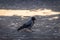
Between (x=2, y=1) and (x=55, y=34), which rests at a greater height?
(x=55, y=34)

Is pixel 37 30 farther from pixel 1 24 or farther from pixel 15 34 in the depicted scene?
pixel 1 24

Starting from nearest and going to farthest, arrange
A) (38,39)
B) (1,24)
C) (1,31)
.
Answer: (38,39) < (1,31) < (1,24)

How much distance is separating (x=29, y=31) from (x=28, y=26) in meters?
0.42

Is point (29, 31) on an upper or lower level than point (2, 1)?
upper

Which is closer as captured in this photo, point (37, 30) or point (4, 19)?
point (37, 30)

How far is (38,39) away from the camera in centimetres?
960

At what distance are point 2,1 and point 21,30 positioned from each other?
51.0 feet

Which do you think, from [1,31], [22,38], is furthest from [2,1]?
[22,38]

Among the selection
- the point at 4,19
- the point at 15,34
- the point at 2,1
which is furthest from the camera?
the point at 2,1

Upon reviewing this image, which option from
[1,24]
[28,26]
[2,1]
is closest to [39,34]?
[28,26]

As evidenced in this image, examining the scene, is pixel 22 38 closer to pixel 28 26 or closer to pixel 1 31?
pixel 28 26

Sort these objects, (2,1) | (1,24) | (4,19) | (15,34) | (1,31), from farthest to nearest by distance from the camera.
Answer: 1. (2,1)
2. (4,19)
3. (1,24)
4. (1,31)
5. (15,34)

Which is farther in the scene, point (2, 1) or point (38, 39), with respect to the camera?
point (2, 1)

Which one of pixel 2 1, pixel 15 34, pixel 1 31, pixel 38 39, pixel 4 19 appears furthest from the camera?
pixel 2 1
